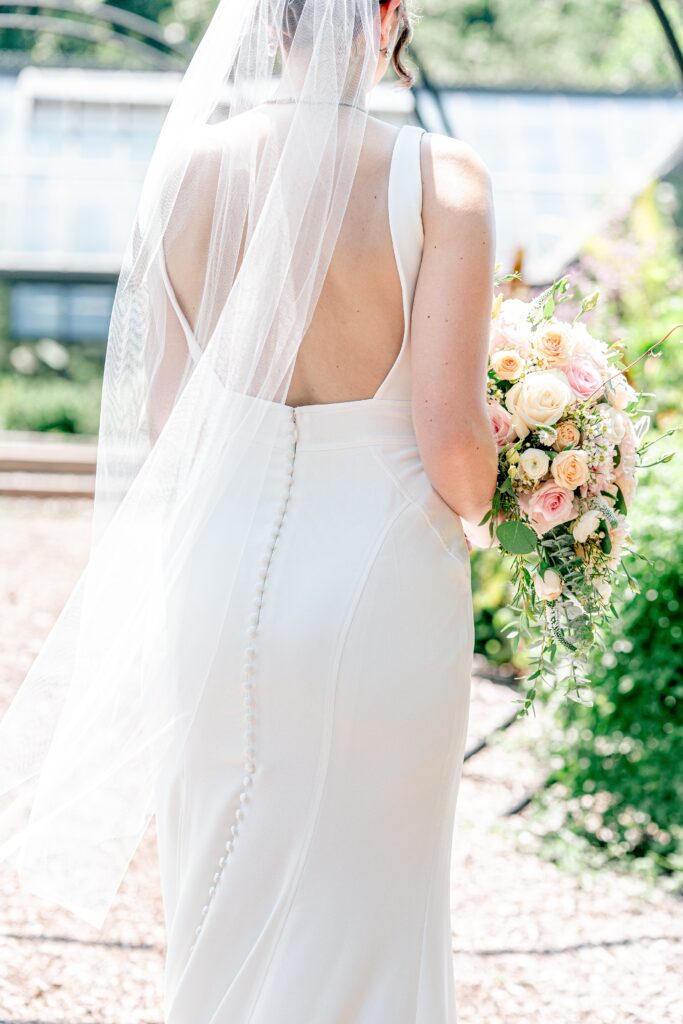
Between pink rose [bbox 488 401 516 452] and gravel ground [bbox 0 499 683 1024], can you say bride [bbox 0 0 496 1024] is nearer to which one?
pink rose [bbox 488 401 516 452]

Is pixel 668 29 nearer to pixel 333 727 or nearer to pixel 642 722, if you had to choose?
pixel 642 722

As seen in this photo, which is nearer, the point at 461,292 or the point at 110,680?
the point at 461,292

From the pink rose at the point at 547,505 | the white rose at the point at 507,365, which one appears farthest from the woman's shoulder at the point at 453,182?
the pink rose at the point at 547,505

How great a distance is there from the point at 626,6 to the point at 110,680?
3299cm

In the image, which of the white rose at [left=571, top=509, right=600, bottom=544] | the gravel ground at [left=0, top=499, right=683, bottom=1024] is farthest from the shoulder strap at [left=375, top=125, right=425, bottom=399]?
the gravel ground at [left=0, top=499, right=683, bottom=1024]

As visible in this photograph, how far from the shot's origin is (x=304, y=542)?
211 centimetres

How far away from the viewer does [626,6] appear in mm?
31562

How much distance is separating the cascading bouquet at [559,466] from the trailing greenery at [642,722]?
191 centimetres

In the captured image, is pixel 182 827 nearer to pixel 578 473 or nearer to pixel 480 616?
pixel 578 473

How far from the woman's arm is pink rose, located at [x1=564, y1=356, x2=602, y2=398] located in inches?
17.3

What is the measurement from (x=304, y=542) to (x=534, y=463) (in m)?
0.50

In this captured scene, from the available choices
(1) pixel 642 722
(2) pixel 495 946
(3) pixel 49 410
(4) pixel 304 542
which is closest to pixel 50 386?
(3) pixel 49 410

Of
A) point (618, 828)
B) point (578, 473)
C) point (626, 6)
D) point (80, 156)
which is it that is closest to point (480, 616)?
point (618, 828)

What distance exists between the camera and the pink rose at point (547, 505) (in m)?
2.36
